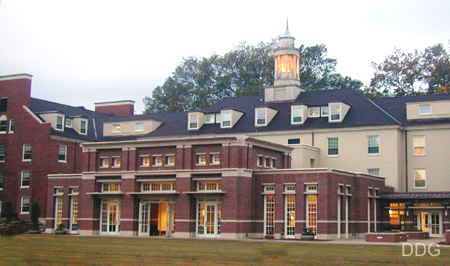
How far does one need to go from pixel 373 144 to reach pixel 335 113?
4.75 m

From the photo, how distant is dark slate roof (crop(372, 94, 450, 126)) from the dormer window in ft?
15.5

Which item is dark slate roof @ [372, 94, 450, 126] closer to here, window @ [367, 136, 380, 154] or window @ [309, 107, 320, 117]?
window @ [367, 136, 380, 154]

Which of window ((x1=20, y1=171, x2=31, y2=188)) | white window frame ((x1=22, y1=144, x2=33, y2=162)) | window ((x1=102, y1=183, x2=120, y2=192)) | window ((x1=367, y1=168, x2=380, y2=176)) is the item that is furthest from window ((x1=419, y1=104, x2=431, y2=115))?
window ((x1=20, y1=171, x2=31, y2=188))

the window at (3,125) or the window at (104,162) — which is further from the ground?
the window at (3,125)

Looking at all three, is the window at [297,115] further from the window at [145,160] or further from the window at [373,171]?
the window at [145,160]

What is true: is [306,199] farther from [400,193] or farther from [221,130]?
[221,130]

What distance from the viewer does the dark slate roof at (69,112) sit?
68.5 m

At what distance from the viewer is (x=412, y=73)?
81312 millimetres

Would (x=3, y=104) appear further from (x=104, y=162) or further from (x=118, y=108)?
(x=104, y=162)

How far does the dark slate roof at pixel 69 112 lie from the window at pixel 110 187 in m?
16.9

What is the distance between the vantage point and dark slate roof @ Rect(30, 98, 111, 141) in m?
68.5

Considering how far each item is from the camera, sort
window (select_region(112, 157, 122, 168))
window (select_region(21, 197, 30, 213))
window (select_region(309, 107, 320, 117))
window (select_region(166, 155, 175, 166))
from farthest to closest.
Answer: window (select_region(21, 197, 30, 213)) < window (select_region(309, 107, 320, 117)) < window (select_region(112, 157, 122, 168)) < window (select_region(166, 155, 175, 166))

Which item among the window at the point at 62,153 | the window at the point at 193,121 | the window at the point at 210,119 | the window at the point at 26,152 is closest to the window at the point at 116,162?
the window at the point at 193,121

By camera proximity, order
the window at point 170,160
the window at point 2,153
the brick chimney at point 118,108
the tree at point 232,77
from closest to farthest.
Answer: the window at point 170,160 < the window at point 2,153 < the brick chimney at point 118,108 < the tree at point 232,77
